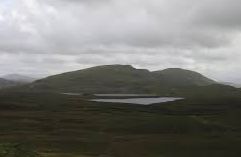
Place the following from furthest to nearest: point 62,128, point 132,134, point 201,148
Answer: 1. point 62,128
2. point 132,134
3. point 201,148

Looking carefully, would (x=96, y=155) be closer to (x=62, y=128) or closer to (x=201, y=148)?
(x=201, y=148)

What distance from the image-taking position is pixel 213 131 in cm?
8250

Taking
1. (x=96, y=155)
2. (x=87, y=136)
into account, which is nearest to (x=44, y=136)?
(x=87, y=136)

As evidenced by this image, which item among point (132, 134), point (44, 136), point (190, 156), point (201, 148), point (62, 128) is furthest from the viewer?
point (62, 128)

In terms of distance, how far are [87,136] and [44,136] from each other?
22.4ft

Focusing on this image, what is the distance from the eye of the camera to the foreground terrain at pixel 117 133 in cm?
5903

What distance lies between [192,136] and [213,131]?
30.5ft

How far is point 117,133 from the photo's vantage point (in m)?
79.6

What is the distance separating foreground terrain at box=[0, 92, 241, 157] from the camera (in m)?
59.0

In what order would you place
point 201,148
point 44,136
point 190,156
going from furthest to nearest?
point 44,136 < point 201,148 < point 190,156

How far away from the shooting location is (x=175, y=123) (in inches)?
3472

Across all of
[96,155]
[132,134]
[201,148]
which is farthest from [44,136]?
[201,148]

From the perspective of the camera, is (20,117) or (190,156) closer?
(190,156)

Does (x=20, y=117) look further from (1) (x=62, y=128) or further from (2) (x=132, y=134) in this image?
(2) (x=132, y=134)
